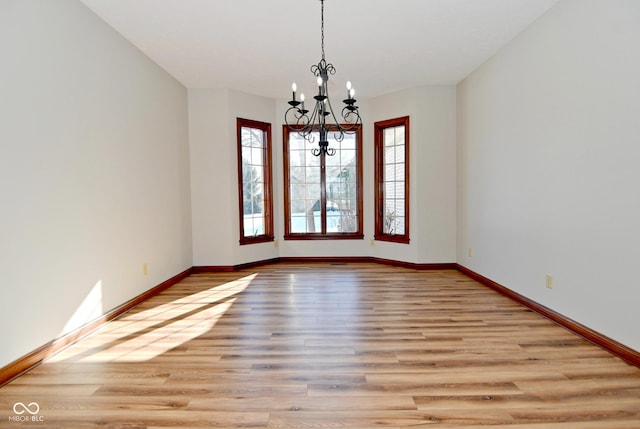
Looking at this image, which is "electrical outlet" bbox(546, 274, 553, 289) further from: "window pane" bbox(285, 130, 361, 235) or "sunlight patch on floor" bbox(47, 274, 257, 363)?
"window pane" bbox(285, 130, 361, 235)

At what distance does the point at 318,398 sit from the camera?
82.6 inches

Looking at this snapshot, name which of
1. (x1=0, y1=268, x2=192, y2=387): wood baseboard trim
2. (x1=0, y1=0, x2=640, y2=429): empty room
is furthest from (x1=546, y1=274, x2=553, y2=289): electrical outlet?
(x1=0, y1=268, x2=192, y2=387): wood baseboard trim

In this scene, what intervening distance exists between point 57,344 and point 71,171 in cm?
137

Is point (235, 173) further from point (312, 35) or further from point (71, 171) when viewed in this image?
point (71, 171)

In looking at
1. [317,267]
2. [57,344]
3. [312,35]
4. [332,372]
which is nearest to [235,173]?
[317,267]

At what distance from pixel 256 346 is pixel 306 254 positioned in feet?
11.7

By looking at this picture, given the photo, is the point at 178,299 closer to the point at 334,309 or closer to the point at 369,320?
the point at 334,309

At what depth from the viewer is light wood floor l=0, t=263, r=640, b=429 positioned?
6.36 ft

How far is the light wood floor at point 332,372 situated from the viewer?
1938 mm

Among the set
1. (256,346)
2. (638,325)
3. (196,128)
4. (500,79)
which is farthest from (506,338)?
(196,128)

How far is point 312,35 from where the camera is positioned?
147 inches

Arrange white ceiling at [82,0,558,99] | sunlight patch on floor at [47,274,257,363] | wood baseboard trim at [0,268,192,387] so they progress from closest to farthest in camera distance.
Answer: wood baseboard trim at [0,268,192,387], sunlight patch on floor at [47,274,257,363], white ceiling at [82,0,558,99]

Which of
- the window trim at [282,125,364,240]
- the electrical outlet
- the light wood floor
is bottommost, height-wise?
the light wood floor

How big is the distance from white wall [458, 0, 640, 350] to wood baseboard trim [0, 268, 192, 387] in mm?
4175
